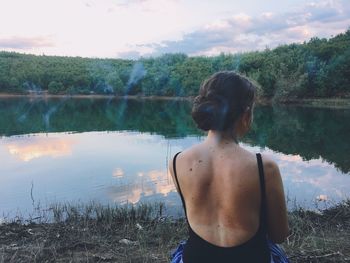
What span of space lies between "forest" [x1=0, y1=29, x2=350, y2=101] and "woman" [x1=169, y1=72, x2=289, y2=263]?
6110cm

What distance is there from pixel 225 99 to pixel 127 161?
15953 mm

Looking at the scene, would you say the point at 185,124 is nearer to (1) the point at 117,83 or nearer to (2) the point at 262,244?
(2) the point at 262,244

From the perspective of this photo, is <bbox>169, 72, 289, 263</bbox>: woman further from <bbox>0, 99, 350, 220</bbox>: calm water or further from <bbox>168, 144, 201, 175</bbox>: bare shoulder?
<bbox>0, 99, 350, 220</bbox>: calm water

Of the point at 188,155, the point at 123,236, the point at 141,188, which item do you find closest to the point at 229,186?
the point at 188,155

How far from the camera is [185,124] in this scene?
116 feet

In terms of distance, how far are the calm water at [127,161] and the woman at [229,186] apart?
770 cm

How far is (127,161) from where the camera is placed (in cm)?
1769

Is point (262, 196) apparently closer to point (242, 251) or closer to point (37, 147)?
point (242, 251)

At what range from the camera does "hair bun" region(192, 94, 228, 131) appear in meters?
1.97

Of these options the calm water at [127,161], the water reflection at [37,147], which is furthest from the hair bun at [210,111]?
the water reflection at [37,147]

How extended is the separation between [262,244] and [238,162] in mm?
416

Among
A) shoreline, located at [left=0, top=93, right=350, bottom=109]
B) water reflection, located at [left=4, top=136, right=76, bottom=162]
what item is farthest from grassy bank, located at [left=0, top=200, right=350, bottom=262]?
shoreline, located at [left=0, top=93, right=350, bottom=109]

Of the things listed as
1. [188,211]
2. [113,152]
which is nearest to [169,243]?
[188,211]

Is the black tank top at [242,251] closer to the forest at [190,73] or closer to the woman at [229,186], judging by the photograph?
the woman at [229,186]
